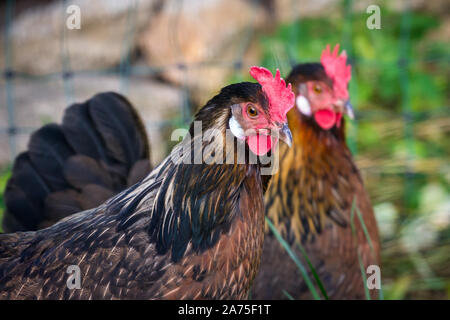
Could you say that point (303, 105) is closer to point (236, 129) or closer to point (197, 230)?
point (236, 129)

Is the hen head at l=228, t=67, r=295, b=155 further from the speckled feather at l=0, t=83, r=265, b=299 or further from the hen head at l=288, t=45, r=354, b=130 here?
the hen head at l=288, t=45, r=354, b=130

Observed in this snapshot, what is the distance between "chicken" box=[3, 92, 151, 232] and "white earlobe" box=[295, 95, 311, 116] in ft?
2.25

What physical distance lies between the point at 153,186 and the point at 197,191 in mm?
188

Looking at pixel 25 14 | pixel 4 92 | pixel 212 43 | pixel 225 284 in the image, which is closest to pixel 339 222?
pixel 225 284

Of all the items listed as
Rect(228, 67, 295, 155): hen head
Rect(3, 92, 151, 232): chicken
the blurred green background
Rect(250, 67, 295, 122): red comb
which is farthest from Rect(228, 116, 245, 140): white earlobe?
the blurred green background

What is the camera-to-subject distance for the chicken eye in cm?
159

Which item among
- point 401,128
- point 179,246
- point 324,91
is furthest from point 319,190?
point 401,128

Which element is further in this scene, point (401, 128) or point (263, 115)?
point (401, 128)

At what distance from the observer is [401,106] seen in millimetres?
4746

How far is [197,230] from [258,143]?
32 centimetres

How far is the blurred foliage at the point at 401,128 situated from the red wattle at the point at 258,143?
121cm

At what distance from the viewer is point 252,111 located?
160cm

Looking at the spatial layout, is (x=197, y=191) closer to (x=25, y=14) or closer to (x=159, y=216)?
(x=159, y=216)

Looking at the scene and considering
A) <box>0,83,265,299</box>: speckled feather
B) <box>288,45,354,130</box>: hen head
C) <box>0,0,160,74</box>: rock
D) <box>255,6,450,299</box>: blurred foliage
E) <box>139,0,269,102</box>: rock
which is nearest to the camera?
<box>0,83,265,299</box>: speckled feather
